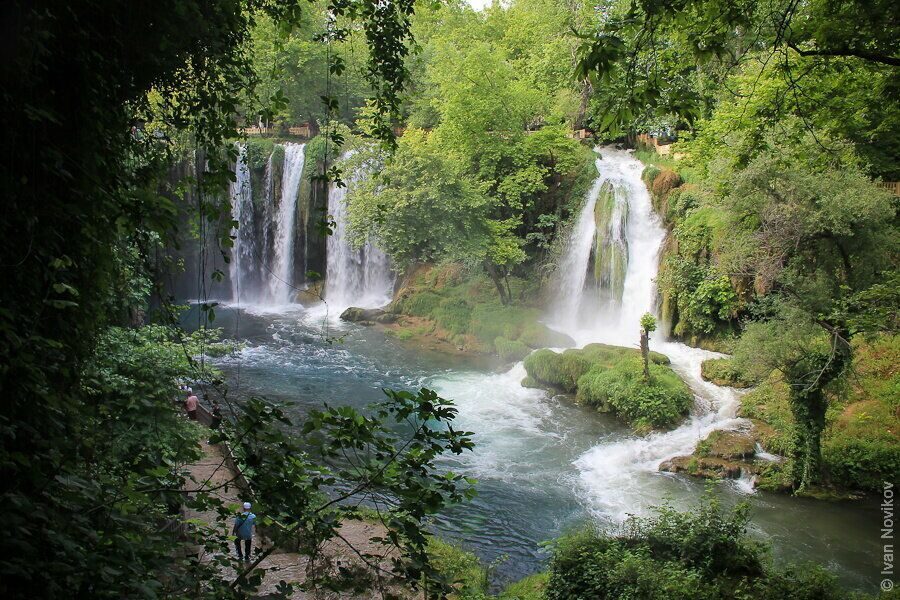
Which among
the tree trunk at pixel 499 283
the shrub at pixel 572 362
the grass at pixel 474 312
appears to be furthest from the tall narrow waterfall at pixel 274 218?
the shrub at pixel 572 362

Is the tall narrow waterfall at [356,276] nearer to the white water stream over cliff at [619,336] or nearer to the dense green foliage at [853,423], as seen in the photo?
the white water stream over cliff at [619,336]

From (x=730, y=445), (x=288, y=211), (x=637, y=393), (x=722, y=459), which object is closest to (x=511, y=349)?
(x=637, y=393)

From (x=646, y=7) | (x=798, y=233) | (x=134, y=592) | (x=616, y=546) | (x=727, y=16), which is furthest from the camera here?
(x=798, y=233)

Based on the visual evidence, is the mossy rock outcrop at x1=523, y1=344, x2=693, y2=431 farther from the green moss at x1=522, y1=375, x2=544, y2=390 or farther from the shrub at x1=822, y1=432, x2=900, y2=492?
the shrub at x1=822, y1=432, x2=900, y2=492

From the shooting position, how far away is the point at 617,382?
14.9 metres

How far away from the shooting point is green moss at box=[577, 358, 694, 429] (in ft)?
44.8

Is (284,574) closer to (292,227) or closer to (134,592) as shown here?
(134,592)

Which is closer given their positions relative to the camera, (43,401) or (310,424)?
(43,401)

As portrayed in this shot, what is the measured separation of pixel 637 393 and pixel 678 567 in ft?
23.2

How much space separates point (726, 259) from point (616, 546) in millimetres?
7392

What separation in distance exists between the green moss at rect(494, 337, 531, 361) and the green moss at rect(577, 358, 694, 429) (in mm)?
3582

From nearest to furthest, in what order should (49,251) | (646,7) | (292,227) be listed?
(49,251) → (646,7) → (292,227)

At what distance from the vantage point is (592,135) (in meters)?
24.3

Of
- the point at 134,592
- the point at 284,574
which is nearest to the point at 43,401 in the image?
the point at 134,592
